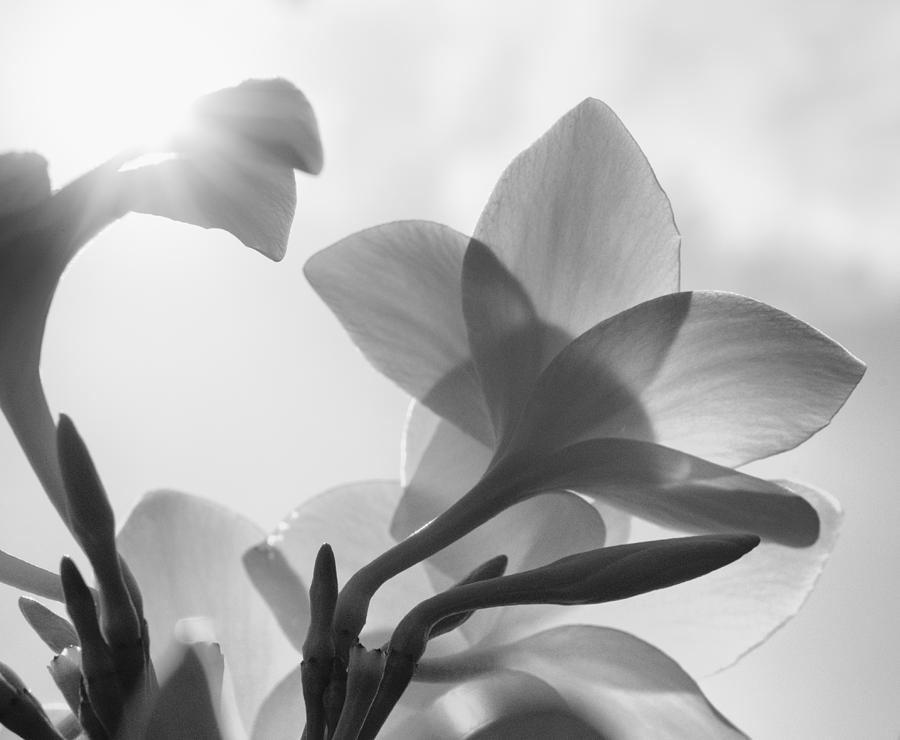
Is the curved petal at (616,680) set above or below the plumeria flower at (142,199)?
below

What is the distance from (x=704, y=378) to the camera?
1.61ft

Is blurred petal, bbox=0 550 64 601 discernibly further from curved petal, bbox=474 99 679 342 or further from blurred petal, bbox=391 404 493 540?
curved petal, bbox=474 99 679 342

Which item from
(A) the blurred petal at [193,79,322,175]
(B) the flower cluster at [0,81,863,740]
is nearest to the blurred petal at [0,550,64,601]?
(B) the flower cluster at [0,81,863,740]

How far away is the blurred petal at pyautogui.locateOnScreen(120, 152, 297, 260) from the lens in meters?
0.45

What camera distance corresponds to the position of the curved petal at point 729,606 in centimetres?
55

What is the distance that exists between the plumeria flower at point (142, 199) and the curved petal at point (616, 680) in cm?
27

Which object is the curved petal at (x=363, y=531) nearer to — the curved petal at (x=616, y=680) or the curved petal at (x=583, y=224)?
the curved petal at (x=616, y=680)

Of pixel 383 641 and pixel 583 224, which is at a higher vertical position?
pixel 583 224

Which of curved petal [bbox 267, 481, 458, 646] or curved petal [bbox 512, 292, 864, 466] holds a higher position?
curved petal [bbox 512, 292, 864, 466]

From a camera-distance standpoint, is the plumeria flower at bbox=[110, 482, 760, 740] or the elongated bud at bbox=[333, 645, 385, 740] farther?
the plumeria flower at bbox=[110, 482, 760, 740]

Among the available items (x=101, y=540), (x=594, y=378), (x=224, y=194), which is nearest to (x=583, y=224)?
(x=594, y=378)

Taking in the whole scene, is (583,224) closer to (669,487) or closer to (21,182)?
(669,487)

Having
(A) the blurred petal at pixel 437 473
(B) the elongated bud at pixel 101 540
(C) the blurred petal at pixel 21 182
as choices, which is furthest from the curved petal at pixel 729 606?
(C) the blurred petal at pixel 21 182

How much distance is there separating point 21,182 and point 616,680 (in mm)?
411
